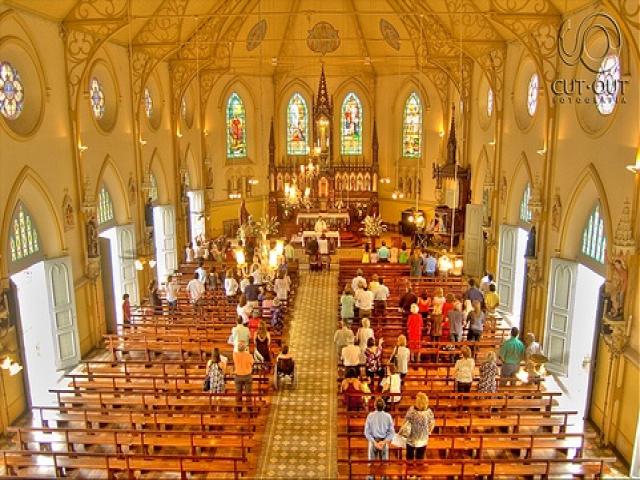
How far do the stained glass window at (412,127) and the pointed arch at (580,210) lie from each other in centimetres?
1799

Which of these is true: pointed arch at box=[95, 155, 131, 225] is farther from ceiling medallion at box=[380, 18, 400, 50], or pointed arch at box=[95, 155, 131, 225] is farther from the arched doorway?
ceiling medallion at box=[380, 18, 400, 50]

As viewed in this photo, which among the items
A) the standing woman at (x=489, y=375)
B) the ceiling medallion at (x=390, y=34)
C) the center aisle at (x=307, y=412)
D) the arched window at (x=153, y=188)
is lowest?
the center aisle at (x=307, y=412)

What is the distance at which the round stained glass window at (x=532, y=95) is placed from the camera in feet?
62.8

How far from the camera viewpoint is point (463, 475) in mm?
10016

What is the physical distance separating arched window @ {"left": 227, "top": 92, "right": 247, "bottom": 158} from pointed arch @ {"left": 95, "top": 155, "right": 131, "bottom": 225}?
561 inches

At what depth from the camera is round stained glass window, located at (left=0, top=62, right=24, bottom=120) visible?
14.4 metres

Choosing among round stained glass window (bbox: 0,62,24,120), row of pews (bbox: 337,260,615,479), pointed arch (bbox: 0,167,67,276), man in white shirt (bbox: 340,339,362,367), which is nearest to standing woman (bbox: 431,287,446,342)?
row of pews (bbox: 337,260,615,479)

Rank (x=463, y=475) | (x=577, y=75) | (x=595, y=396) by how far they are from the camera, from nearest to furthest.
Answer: (x=463, y=475) < (x=595, y=396) < (x=577, y=75)

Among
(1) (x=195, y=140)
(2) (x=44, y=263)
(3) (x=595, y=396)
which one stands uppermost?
(1) (x=195, y=140)

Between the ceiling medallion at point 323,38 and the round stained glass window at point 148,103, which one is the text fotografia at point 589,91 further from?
the ceiling medallion at point 323,38

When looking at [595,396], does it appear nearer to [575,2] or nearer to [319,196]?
[575,2]

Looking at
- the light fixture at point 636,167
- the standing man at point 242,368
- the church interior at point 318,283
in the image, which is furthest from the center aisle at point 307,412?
the light fixture at point 636,167

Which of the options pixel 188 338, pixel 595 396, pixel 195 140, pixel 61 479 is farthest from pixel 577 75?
pixel 195 140

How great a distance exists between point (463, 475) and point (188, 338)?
884 cm
